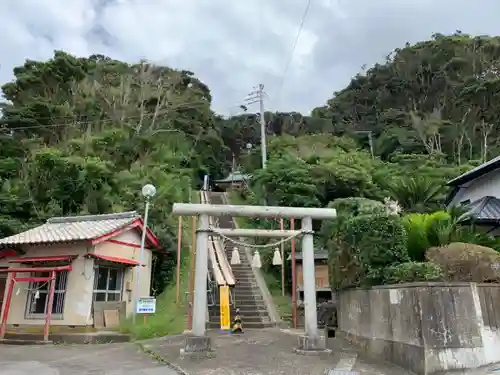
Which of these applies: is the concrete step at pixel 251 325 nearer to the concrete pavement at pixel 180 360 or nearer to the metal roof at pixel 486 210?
the concrete pavement at pixel 180 360

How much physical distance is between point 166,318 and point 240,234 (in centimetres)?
541

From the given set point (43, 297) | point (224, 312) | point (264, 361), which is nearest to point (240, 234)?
point (264, 361)

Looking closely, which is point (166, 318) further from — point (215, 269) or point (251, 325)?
point (251, 325)

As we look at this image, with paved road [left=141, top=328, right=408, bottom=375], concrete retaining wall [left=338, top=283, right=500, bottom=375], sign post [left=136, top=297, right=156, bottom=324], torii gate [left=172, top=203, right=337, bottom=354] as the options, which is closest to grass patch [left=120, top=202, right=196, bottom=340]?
sign post [left=136, top=297, right=156, bottom=324]

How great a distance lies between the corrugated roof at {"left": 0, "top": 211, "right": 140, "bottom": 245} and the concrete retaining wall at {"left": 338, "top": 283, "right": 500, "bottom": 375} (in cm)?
976

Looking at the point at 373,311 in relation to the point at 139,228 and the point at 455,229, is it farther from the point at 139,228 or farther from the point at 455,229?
the point at 139,228

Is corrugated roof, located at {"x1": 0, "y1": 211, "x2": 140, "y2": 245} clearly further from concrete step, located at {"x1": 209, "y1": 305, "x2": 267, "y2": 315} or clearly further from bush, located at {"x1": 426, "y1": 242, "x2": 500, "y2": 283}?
bush, located at {"x1": 426, "y1": 242, "x2": 500, "y2": 283}

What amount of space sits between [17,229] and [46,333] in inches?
322

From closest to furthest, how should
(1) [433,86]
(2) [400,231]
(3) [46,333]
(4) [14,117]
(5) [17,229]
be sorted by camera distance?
→ 1. (2) [400,231]
2. (3) [46,333]
3. (5) [17,229]
4. (4) [14,117]
5. (1) [433,86]

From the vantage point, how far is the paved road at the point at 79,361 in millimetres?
7570

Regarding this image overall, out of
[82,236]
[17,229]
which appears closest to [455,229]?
[82,236]

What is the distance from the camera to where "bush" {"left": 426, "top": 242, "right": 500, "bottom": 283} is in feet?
25.3

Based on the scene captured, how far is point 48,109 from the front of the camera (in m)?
26.7

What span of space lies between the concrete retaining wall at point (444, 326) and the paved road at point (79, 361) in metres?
4.55
